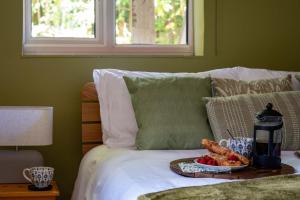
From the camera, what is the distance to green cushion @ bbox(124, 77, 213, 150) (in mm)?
2566

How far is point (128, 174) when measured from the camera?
6.84 feet

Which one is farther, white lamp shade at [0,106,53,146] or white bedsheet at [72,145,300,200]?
white lamp shade at [0,106,53,146]

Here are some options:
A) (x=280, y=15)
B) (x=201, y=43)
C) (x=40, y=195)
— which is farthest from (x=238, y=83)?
(x=40, y=195)

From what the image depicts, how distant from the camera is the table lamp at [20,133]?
2594 millimetres

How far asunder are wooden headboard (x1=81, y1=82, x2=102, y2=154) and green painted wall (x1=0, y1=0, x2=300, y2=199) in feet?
0.40

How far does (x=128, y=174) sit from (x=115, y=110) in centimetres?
71

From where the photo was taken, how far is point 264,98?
2650 millimetres

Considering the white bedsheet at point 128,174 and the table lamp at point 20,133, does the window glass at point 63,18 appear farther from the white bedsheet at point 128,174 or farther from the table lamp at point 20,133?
the white bedsheet at point 128,174

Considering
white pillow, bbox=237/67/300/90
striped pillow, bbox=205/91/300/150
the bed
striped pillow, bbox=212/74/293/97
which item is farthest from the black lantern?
white pillow, bbox=237/67/300/90

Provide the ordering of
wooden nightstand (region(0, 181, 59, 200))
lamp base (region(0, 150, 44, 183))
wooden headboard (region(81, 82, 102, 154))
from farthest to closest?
wooden headboard (region(81, 82, 102, 154)) → lamp base (region(0, 150, 44, 183)) → wooden nightstand (region(0, 181, 59, 200))

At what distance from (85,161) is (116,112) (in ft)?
0.95

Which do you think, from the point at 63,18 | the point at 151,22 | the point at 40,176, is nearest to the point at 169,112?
the point at 40,176

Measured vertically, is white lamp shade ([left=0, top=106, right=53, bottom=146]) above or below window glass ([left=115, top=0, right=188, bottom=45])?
below

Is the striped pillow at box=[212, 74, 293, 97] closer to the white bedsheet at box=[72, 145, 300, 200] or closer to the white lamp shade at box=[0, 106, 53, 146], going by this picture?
the white bedsheet at box=[72, 145, 300, 200]
